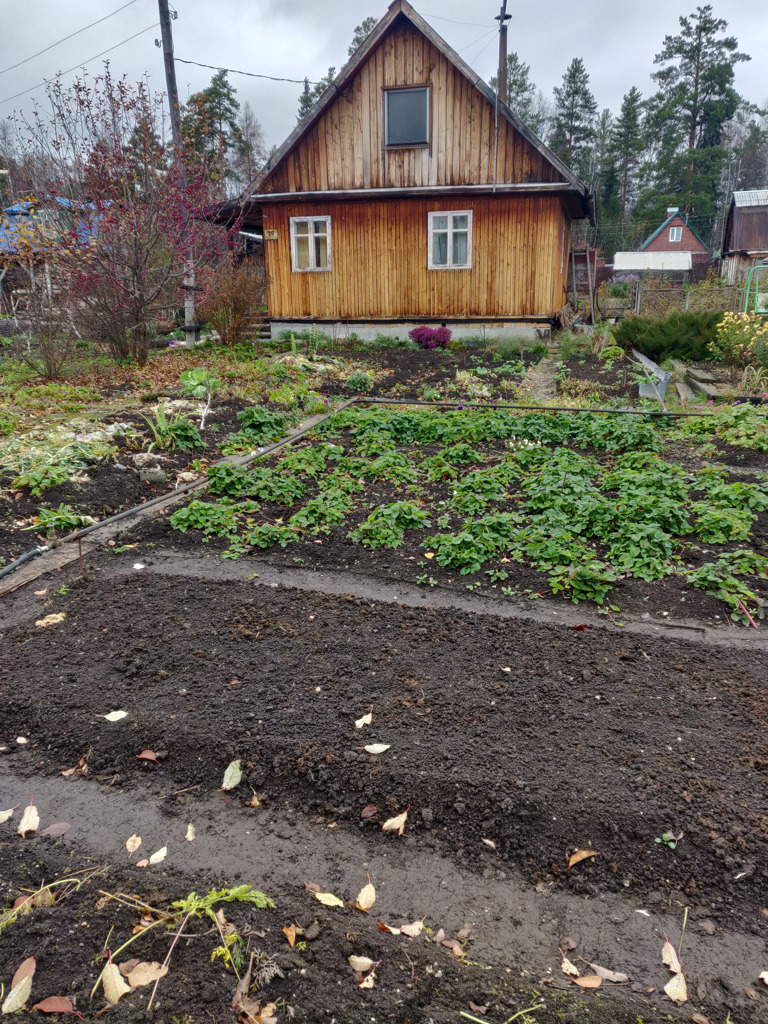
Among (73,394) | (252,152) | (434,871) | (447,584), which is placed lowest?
(434,871)

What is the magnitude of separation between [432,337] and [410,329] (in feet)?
2.69

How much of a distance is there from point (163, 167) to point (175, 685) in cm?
1124

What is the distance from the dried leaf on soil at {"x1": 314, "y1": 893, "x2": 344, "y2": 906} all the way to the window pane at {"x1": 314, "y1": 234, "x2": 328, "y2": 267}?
49.3ft

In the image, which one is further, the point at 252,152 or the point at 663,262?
the point at 252,152

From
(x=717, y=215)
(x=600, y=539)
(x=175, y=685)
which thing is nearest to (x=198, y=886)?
(x=175, y=685)

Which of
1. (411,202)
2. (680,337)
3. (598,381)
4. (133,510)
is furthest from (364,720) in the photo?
(411,202)

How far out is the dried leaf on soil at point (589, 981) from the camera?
1.65 m

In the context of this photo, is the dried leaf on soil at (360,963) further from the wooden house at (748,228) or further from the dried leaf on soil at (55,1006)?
the wooden house at (748,228)

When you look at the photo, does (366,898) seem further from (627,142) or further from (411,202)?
(627,142)

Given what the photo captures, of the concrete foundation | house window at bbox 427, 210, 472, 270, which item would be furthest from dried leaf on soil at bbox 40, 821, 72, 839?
house window at bbox 427, 210, 472, 270

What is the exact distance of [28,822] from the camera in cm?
220

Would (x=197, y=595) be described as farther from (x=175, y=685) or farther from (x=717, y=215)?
(x=717, y=215)

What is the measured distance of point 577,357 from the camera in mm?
13445

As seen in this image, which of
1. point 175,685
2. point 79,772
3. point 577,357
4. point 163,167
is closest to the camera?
point 79,772
